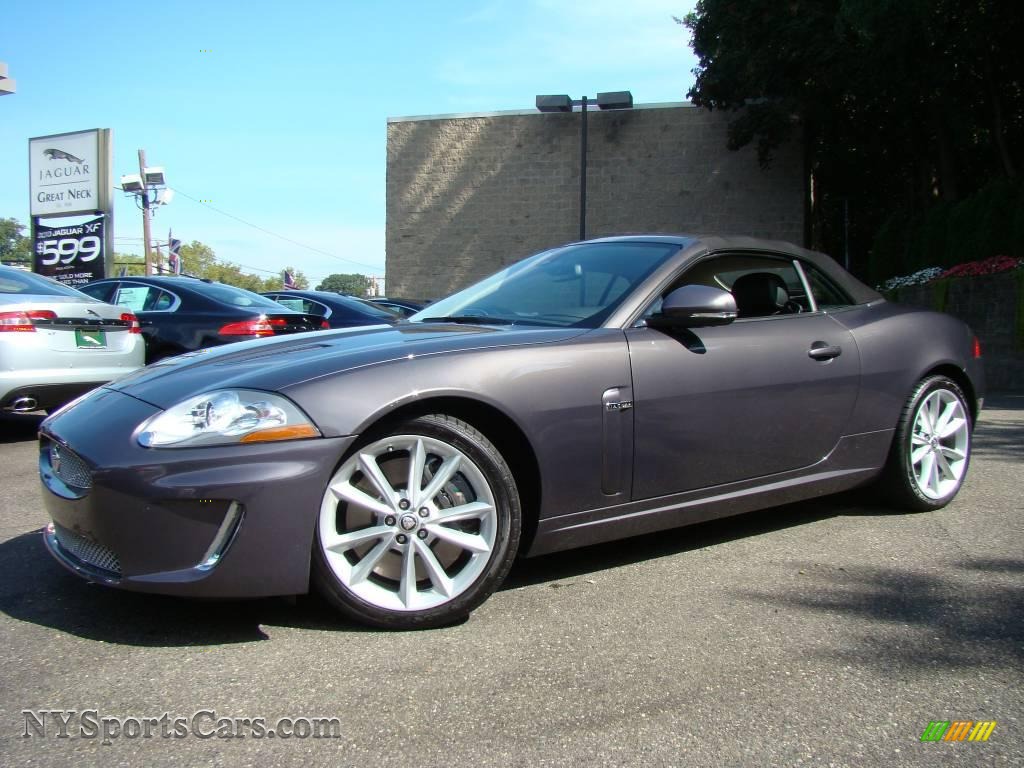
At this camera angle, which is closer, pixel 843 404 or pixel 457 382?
pixel 457 382

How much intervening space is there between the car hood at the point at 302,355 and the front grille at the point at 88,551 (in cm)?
46

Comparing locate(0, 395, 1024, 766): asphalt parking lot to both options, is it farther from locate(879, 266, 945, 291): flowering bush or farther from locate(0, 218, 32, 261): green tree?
locate(0, 218, 32, 261): green tree

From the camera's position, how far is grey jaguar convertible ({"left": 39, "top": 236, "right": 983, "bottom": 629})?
8.80ft

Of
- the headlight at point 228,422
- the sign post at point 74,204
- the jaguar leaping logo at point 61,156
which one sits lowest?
the headlight at point 228,422

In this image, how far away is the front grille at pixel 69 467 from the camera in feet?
9.18

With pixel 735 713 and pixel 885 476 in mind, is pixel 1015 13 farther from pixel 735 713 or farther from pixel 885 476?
pixel 735 713

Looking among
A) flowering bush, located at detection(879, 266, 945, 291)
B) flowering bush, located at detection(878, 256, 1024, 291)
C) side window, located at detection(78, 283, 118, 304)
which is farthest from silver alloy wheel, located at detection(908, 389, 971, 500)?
flowering bush, located at detection(879, 266, 945, 291)

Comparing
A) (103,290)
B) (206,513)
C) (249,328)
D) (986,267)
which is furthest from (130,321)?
(986,267)

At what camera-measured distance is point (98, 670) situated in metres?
2.55

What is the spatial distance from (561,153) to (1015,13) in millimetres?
15558

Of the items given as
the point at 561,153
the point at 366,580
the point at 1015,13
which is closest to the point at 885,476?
the point at 366,580

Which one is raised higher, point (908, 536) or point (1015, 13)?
point (1015, 13)

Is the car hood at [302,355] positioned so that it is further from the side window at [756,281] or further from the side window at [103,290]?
the side window at [103,290]

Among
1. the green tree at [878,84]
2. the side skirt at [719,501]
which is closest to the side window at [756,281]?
the side skirt at [719,501]
